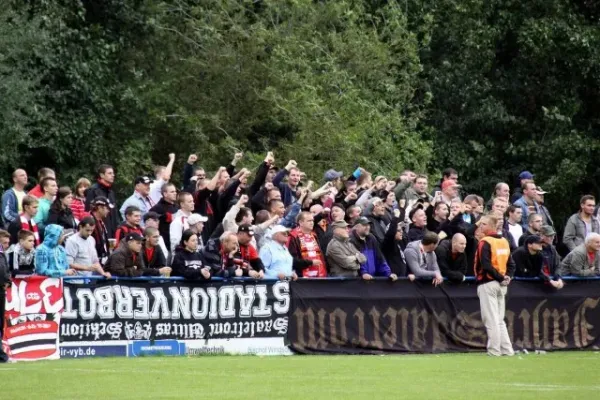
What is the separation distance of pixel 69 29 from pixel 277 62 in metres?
6.79

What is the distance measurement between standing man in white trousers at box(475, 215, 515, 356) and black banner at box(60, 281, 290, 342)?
124 inches

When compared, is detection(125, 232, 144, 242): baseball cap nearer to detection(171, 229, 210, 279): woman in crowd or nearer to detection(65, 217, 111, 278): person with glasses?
detection(65, 217, 111, 278): person with glasses

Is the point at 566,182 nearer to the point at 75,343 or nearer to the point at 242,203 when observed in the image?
the point at 242,203

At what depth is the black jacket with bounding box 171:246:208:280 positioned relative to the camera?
22.8 metres

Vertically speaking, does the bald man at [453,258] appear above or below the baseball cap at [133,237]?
below

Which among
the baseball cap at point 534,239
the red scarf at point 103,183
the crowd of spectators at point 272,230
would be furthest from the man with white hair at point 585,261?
the red scarf at point 103,183

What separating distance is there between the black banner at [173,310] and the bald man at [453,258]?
3081mm

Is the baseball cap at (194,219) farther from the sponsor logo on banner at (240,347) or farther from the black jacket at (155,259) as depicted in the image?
the sponsor logo on banner at (240,347)

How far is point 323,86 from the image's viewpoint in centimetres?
4231

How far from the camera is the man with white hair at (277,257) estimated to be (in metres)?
23.8

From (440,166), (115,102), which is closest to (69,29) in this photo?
(115,102)

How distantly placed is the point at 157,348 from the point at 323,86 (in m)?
20.6

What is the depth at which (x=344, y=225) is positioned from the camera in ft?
79.4

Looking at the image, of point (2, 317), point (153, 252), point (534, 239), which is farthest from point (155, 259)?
point (534, 239)
